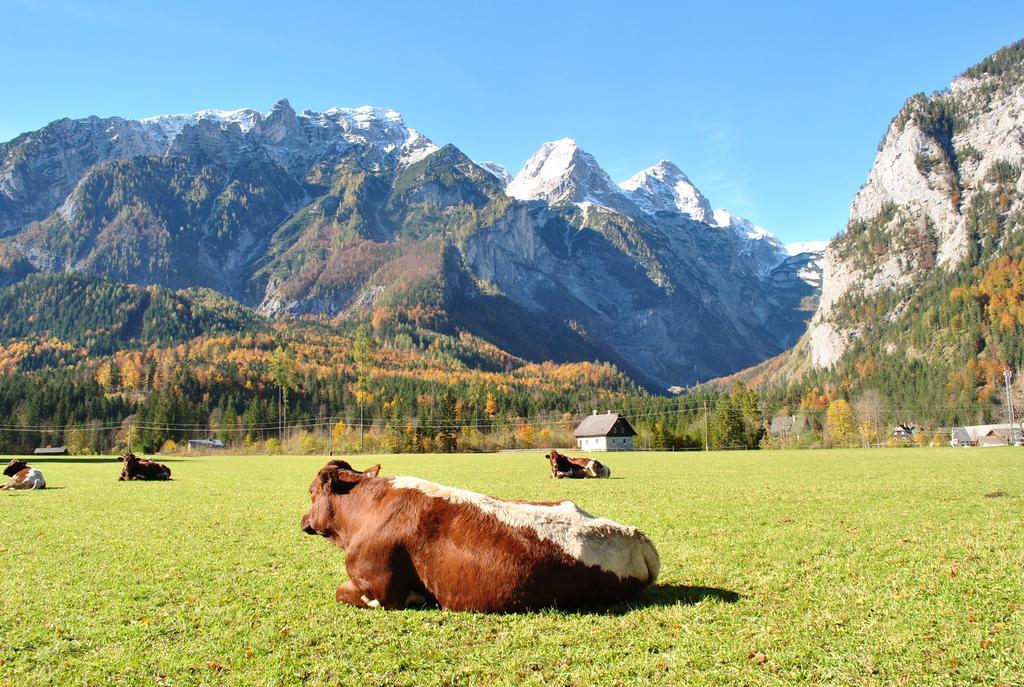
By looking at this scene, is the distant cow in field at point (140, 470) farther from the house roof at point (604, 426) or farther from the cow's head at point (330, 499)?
the house roof at point (604, 426)

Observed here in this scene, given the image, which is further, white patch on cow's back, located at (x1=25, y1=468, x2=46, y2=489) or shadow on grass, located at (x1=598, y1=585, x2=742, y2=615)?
white patch on cow's back, located at (x1=25, y1=468, x2=46, y2=489)

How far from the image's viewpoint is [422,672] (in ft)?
18.2

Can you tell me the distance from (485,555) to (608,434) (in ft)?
330

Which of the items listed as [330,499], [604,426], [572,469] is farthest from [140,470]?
[604,426]

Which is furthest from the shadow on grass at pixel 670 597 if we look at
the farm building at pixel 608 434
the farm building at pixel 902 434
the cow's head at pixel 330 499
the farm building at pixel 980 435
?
the farm building at pixel 902 434

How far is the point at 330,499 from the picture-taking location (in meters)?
9.15

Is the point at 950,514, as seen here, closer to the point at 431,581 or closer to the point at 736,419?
the point at 431,581

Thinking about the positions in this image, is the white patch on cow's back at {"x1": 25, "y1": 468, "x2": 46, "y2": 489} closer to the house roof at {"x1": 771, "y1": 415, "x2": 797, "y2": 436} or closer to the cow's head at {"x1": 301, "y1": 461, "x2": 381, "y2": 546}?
the cow's head at {"x1": 301, "y1": 461, "x2": 381, "y2": 546}

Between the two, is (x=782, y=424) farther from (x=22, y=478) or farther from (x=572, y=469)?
(x=22, y=478)

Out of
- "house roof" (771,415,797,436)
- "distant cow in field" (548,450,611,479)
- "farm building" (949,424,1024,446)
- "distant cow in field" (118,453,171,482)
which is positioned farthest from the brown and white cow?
"house roof" (771,415,797,436)

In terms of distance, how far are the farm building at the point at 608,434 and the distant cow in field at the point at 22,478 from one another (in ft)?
284

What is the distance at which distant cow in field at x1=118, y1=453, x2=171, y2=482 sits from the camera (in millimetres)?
32375

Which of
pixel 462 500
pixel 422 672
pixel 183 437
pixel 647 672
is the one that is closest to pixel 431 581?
pixel 462 500

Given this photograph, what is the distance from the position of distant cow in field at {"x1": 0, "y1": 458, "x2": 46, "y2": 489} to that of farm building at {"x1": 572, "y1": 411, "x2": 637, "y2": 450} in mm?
86610
